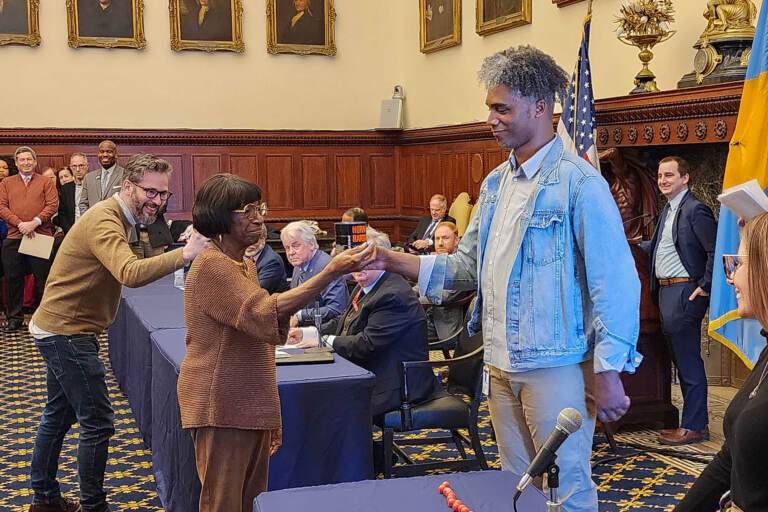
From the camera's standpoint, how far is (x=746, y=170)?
543cm

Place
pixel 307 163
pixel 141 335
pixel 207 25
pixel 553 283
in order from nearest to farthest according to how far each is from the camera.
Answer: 1. pixel 553 283
2. pixel 141 335
3. pixel 207 25
4. pixel 307 163

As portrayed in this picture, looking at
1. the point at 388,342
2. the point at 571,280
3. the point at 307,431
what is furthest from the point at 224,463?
A: the point at 388,342

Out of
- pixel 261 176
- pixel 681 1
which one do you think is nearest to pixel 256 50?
pixel 261 176

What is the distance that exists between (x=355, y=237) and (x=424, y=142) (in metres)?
10.1

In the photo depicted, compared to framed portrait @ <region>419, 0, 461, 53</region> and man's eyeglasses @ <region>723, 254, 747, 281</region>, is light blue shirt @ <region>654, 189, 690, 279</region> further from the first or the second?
framed portrait @ <region>419, 0, 461, 53</region>

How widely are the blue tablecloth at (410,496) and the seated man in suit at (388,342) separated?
2.16 metres

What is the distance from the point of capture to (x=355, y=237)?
11.5 feet

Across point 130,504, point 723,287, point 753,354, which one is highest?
point 723,287

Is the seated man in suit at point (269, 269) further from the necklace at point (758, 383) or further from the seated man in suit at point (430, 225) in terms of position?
the necklace at point (758, 383)

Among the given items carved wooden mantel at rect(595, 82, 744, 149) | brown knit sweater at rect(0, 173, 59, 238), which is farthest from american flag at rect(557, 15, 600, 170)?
brown knit sweater at rect(0, 173, 59, 238)

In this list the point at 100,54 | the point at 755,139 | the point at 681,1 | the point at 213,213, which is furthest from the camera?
the point at 100,54

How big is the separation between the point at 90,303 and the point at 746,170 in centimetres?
373

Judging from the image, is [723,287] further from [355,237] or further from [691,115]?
[355,237]

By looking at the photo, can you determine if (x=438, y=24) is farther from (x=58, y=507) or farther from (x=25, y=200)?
(x=58, y=507)
